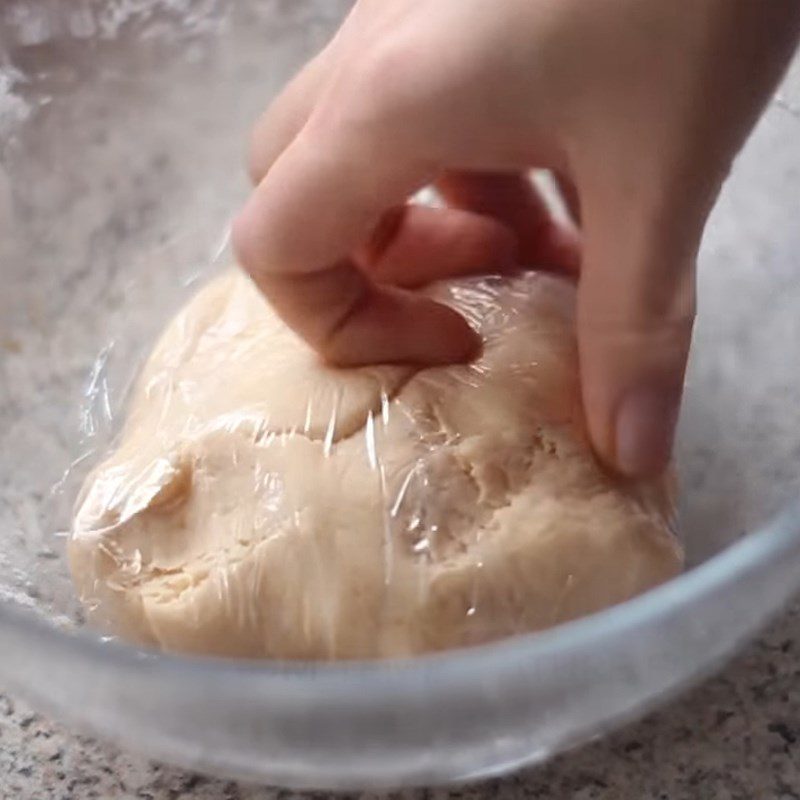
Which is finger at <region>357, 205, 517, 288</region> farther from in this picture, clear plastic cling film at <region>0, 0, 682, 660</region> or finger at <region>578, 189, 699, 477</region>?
finger at <region>578, 189, 699, 477</region>

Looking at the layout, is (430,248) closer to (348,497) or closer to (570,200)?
(570,200)

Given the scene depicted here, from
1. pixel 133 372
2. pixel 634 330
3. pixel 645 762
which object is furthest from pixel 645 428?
pixel 133 372

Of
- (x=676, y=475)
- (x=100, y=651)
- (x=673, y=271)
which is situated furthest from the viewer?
(x=676, y=475)

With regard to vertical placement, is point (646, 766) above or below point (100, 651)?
below

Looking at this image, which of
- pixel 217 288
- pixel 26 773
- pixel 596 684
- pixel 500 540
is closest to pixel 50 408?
pixel 217 288

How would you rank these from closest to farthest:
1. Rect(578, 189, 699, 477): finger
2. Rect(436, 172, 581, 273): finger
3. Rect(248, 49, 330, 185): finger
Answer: Rect(578, 189, 699, 477): finger
Rect(248, 49, 330, 185): finger
Rect(436, 172, 581, 273): finger

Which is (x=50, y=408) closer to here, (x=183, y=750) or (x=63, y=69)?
(x=63, y=69)

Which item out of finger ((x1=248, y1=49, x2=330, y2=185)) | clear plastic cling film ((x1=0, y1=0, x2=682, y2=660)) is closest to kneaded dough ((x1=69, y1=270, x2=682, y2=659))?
clear plastic cling film ((x1=0, y1=0, x2=682, y2=660))
